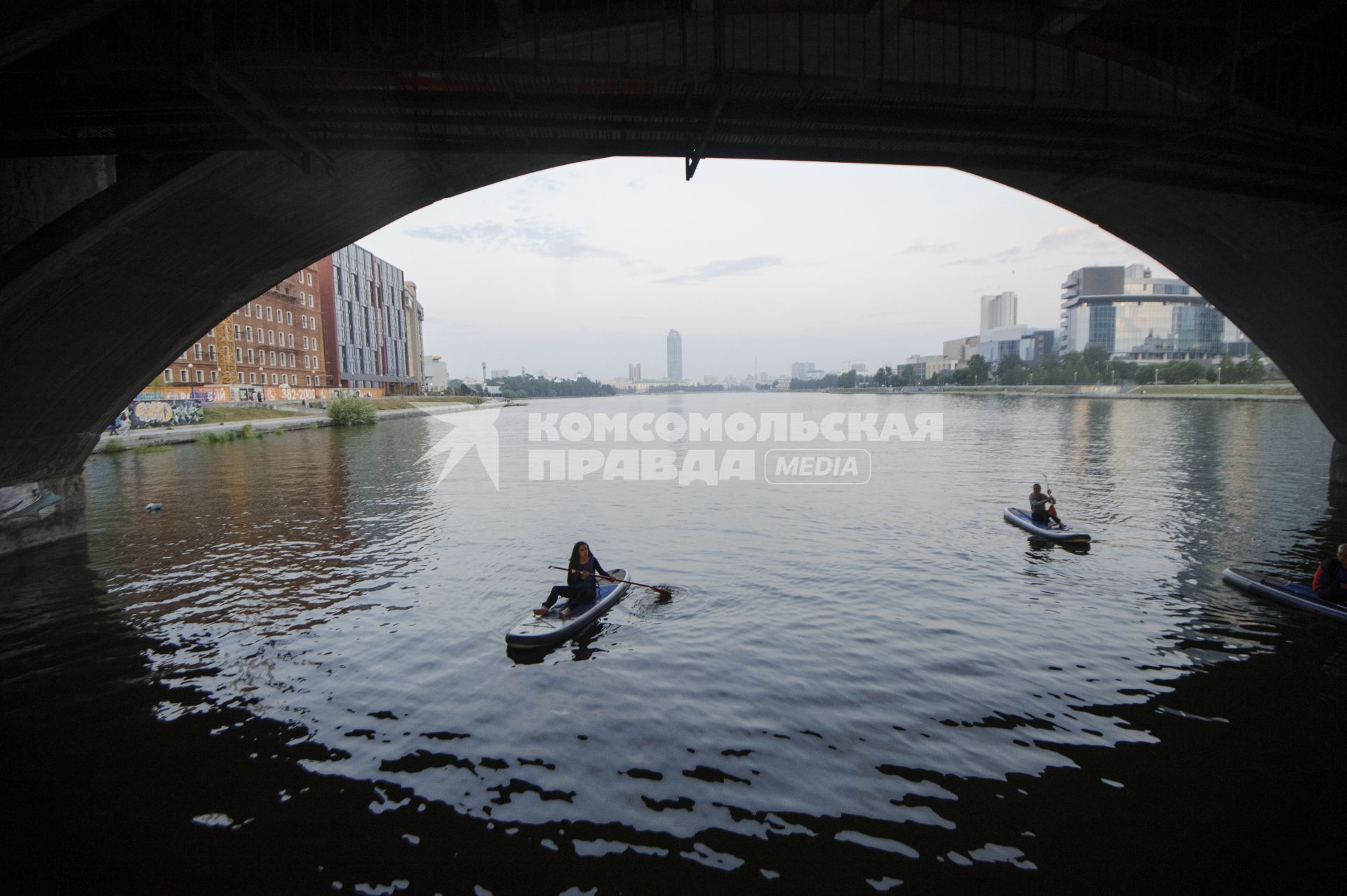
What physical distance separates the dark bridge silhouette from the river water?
711cm

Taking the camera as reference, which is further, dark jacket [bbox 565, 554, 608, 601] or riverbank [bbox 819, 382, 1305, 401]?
riverbank [bbox 819, 382, 1305, 401]

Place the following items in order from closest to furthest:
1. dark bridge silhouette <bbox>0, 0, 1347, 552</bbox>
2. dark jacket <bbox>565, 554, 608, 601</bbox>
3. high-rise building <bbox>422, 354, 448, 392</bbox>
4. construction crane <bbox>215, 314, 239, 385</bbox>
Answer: dark bridge silhouette <bbox>0, 0, 1347, 552</bbox>, dark jacket <bbox>565, 554, 608, 601</bbox>, construction crane <bbox>215, 314, 239, 385</bbox>, high-rise building <bbox>422, 354, 448, 392</bbox>

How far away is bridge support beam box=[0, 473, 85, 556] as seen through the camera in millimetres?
18234

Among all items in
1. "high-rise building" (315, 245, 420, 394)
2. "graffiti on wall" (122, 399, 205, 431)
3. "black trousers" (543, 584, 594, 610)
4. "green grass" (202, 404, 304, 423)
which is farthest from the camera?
"high-rise building" (315, 245, 420, 394)

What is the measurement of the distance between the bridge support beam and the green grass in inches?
1827

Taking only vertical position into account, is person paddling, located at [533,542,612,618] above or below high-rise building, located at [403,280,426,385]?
below

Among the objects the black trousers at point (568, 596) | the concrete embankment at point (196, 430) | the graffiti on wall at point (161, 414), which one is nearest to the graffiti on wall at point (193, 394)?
the graffiti on wall at point (161, 414)

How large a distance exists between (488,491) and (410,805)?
2370 centimetres

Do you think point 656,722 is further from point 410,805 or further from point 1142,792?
point 1142,792

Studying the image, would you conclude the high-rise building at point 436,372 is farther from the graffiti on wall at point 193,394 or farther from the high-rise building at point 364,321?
the graffiti on wall at point 193,394

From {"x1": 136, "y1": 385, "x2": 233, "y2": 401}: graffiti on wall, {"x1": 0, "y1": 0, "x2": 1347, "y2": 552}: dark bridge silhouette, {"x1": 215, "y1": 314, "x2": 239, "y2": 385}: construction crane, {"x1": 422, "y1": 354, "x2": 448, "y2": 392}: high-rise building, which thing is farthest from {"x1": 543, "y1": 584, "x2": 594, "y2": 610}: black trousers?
{"x1": 422, "y1": 354, "x2": 448, "y2": 392}: high-rise building

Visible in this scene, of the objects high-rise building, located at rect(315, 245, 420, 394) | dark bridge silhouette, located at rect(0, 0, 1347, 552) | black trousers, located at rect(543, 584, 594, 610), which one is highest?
high-rise building, located at rect(315, 245, 420, 394)

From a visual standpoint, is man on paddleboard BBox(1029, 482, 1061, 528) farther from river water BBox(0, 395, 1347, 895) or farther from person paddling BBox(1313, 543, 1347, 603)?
person paddling BBox(1313, 543, 1347, 603)

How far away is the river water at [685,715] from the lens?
6.69 meters
